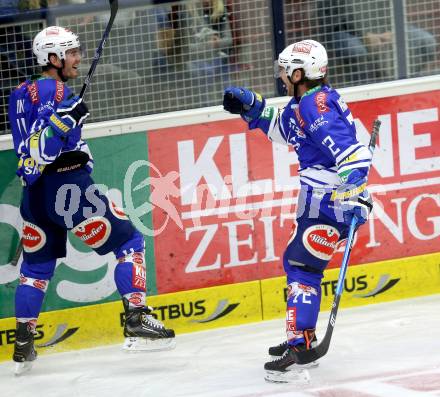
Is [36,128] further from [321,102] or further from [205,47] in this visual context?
[321,102]

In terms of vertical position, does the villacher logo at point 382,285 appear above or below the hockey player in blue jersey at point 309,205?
below

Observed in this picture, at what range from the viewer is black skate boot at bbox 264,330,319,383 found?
19.4 feet

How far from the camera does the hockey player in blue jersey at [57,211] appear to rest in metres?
6.28

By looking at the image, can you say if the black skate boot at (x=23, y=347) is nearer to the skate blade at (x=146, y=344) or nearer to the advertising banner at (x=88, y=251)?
the advertising banner at (x=88, y=251)

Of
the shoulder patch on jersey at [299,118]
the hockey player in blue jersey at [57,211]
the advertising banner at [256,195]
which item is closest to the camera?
the shoulder patch on jersey at [299,118]

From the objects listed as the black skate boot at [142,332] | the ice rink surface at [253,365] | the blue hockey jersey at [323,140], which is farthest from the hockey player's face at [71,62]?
the ice rink surface at [253,365]

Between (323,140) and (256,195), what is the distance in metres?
1.48

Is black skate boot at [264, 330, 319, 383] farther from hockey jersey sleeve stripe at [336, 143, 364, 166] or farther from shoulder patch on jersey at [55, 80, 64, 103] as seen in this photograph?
shoulder patch on jersey at [55, 80, 64, 103]

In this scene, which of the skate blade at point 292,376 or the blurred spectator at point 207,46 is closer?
the skate blade at point 292,376

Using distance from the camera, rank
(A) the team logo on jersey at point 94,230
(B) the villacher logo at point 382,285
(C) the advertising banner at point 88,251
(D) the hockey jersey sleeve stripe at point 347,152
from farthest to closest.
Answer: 1. (B) the villacher logo at point 382,285
2. (C) the advertising banner at point 88,251
3. (A) the team logo on jersey at point 94,230
4. (D) the hockey jersey sleeve stripe at point 347,152

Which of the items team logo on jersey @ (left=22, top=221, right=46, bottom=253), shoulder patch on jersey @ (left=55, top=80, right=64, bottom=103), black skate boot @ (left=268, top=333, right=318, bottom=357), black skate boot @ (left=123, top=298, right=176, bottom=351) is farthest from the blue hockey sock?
black skate boot @ (left=268, top=333, right=318, bottom=357)

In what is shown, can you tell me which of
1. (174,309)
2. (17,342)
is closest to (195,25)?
(174,309)

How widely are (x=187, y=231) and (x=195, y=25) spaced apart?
115 centimetres

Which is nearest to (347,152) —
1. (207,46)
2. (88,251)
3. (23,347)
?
(207,46)
